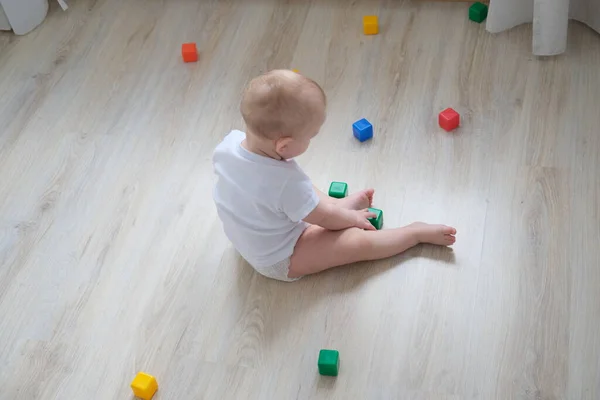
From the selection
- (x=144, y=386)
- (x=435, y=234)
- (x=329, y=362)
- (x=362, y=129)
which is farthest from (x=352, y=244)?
(x=144, y=386)

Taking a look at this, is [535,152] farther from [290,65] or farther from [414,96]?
[290,65]

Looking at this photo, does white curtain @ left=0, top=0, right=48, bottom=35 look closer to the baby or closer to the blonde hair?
the baby

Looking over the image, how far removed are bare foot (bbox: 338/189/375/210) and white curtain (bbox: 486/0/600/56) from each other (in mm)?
690

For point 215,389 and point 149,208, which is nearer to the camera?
point 215,389

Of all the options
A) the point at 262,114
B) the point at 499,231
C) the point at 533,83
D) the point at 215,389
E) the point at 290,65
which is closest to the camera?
the point at 262,114

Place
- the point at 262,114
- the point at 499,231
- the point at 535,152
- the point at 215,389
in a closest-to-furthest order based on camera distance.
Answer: the point at 262,114 → the point at 215,389 → the point at 499,231 → the point at 535,152

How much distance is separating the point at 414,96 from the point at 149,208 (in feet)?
2.57

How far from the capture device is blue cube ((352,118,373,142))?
2.08 meters

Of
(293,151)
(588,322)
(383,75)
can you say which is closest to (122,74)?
(383,75)

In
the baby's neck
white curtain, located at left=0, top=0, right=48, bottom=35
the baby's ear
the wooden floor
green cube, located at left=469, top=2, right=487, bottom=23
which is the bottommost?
the wooden floor

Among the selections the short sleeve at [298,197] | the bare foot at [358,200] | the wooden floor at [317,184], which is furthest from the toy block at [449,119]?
the short sleeve at [298,197]

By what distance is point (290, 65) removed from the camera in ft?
7.71

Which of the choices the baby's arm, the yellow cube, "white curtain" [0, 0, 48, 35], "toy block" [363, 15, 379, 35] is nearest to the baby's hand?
the baby's arm

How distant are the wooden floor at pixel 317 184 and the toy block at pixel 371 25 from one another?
0.05m
